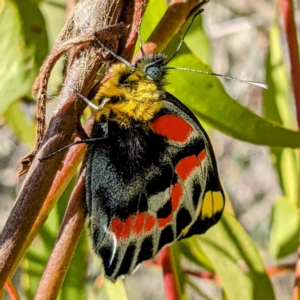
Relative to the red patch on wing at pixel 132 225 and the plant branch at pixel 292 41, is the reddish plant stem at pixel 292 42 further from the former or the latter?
the red patch on wing at pixel 132 225

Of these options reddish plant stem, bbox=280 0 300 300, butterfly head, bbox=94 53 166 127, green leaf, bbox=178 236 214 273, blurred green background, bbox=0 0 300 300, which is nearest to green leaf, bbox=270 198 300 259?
blurred green background, bbox=0 0 300 300

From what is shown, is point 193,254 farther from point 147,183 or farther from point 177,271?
point 147,183

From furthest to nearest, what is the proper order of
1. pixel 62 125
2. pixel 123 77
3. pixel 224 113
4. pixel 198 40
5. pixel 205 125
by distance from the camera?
pixel 198 40
pixel 205 125
pixel 224 113
pixel 123 77
pixel 62 125

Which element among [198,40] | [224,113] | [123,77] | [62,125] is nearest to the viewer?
[62,125]

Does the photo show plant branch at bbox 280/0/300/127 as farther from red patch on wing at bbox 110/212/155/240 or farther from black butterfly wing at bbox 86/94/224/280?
red patch on wing at bbox 110/212/155/240

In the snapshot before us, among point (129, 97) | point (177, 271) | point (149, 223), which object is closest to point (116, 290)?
point (177, 271)
